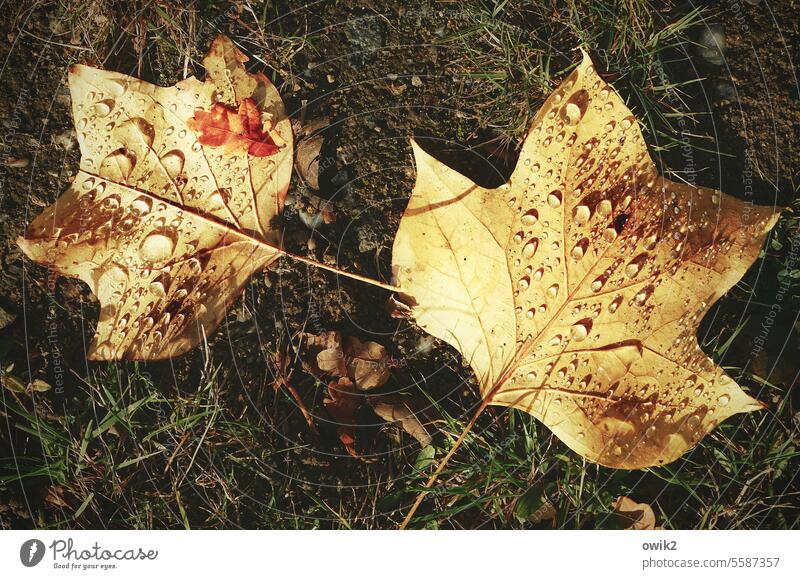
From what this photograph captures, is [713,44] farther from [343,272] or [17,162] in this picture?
[17,162]

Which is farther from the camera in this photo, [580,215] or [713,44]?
[713,44]

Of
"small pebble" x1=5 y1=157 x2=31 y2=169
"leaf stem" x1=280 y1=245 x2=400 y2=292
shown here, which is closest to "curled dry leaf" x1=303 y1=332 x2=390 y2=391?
"leaf stem" x1=280 y1=245 x2=400 y2=292

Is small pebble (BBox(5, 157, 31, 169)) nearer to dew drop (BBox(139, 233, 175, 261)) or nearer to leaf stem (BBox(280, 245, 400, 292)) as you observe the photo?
dew drop (BBox(139, 233, 175, 261))

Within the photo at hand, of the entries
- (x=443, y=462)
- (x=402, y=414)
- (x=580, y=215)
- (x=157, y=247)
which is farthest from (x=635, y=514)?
(x=157, y=247)

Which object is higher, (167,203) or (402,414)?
(167,203)

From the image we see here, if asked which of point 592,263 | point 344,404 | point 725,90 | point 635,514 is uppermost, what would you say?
point 725,90
